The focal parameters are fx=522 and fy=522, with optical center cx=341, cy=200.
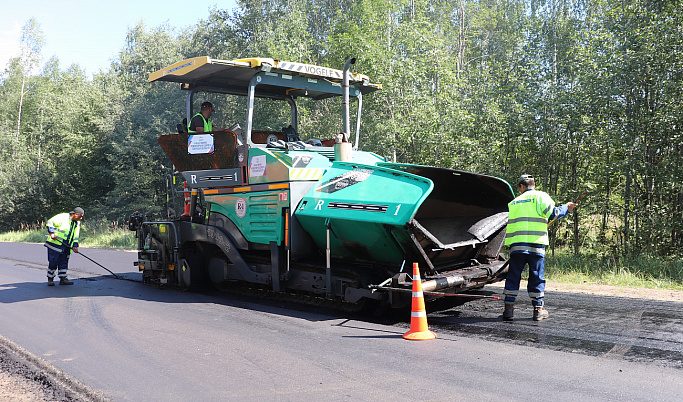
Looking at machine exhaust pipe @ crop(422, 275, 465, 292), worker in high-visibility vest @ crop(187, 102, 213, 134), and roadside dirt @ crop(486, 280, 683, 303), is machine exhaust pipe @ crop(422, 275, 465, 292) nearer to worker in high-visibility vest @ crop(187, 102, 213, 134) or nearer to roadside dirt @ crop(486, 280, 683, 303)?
roadside dirt @ crop(486, 280, 683, 303)

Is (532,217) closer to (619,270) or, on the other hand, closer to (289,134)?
(289,134)

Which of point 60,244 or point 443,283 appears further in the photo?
point 60,244

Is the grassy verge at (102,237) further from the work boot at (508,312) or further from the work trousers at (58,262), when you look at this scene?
the work boot at (508,312)

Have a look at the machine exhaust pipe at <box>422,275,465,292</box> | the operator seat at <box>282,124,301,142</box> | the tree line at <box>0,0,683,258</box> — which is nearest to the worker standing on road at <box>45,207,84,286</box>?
the tree line at <box>0,0,683,258</box>

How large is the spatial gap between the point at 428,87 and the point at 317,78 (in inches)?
320

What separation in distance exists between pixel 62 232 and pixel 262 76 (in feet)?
17.5

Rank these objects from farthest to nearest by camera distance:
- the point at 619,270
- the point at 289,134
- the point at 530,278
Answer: the point at 619,270 < the point at 289,134 < the point at 530,278

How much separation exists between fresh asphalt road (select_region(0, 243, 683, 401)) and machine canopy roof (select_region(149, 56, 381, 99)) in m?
2.87

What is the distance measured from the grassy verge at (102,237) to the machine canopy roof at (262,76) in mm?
12129

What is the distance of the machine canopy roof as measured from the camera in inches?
254

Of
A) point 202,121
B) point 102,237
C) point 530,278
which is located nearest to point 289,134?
point 202,121

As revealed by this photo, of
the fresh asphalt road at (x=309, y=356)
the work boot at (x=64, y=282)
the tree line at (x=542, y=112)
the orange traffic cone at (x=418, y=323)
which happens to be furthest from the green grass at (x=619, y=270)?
the work boot at (x=64, y=282)

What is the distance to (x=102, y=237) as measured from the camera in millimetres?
20594

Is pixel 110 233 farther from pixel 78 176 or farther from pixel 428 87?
pixel 428 87
